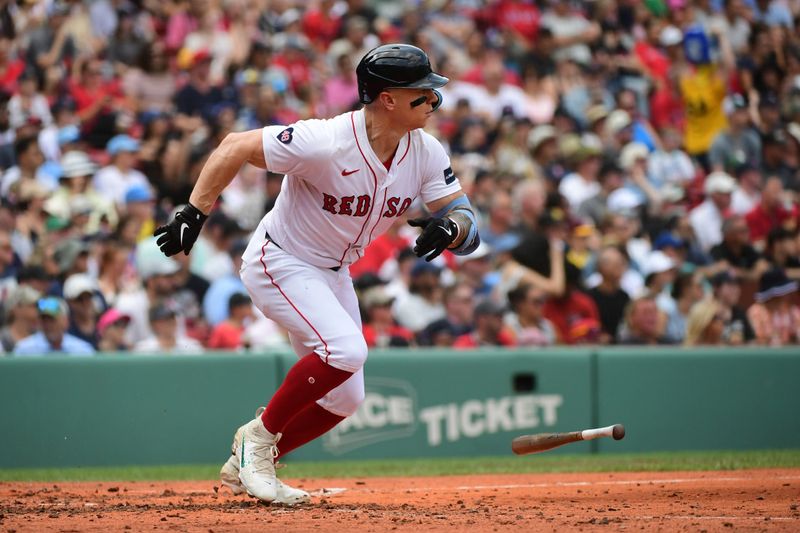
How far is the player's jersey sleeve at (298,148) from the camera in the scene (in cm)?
589

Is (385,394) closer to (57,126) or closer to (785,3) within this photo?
(57,126)

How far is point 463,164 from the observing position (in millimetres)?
13664

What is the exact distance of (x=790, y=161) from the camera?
14828mm

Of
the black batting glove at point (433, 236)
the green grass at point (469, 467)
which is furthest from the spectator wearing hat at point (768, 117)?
the black batting glove at point (433, 236)

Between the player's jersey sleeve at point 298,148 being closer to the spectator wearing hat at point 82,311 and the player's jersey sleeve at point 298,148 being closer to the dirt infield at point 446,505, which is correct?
the dirt infield at point 446,505

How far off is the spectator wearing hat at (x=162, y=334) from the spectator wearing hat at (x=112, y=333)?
0.17 meters

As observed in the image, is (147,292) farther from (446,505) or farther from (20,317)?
(446,505)

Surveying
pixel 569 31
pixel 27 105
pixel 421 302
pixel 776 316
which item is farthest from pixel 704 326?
pixel 27 105

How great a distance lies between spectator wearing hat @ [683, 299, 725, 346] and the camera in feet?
36.6

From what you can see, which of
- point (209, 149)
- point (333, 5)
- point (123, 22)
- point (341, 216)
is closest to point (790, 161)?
point (333, 5)

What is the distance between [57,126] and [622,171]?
241 inches

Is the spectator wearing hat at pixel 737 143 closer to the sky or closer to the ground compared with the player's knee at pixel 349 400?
closer to the sky

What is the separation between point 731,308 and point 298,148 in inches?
270

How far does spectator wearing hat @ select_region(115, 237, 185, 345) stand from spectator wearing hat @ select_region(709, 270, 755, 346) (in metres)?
4.94
